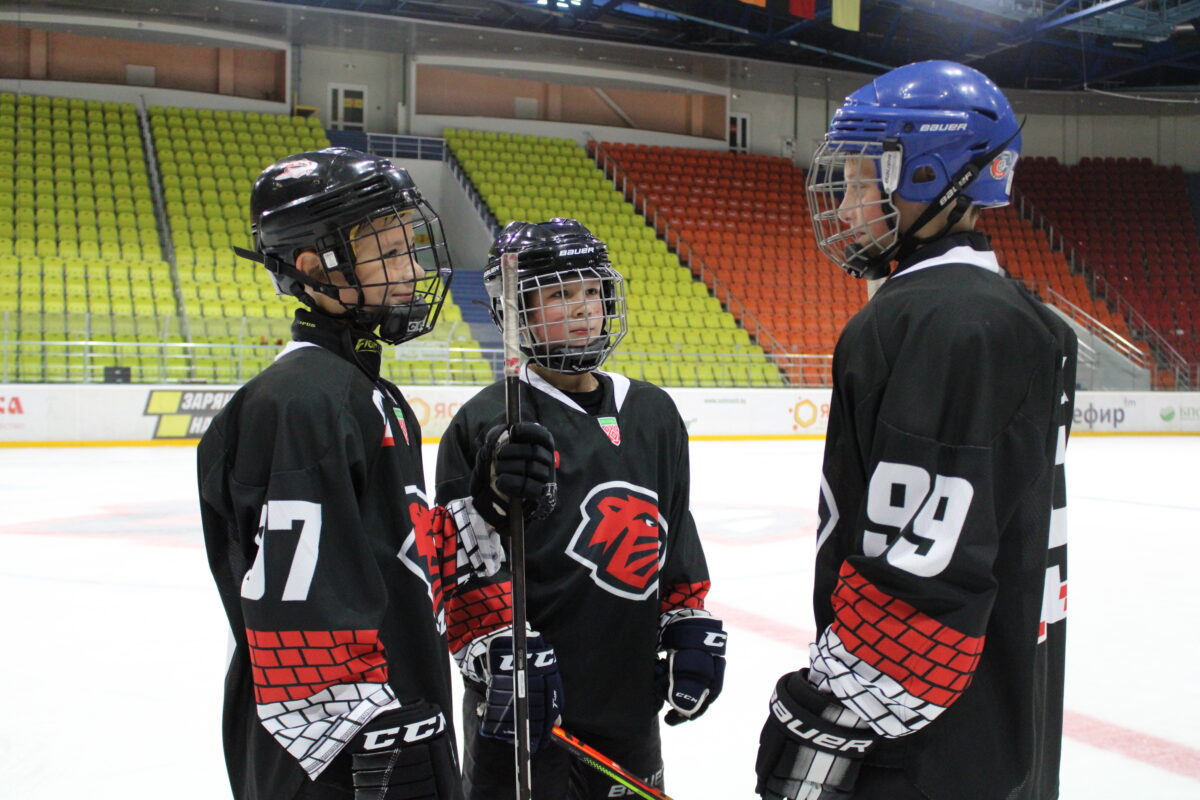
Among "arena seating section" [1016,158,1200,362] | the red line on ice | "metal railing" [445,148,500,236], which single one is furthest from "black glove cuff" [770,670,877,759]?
"arena seating section" [1016,158,1200,362]

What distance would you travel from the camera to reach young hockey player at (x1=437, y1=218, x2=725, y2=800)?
5.67 feet

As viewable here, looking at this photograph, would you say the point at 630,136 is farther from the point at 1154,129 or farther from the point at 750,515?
the point at 750,515

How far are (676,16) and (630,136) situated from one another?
2810 mm

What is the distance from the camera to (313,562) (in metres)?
1.22

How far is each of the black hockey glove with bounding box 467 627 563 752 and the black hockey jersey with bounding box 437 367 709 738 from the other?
0.13 m

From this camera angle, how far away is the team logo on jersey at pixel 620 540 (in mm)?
1760

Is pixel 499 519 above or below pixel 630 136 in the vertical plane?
below

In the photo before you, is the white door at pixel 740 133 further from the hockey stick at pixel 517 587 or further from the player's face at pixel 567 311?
the hockey stick at pixel 517 587

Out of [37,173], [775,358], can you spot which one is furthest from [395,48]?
[775,358]

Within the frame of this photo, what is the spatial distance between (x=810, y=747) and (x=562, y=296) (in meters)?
0.94

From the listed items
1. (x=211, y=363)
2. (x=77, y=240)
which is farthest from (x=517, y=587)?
(x=77, y=240)

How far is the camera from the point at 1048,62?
2116cm

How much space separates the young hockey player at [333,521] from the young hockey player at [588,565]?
0.26 m

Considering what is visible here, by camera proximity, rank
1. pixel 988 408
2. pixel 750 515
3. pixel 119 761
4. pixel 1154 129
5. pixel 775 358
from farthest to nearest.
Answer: pixel 1154 129, pixel 775 358, pixel 750 515, pixel 119 761, pixel 988 408
